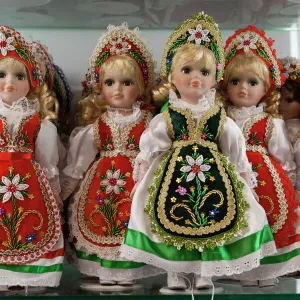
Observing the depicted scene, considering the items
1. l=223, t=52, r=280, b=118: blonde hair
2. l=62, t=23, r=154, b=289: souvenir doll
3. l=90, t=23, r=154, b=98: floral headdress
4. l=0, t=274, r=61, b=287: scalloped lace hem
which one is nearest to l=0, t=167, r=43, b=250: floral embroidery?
l=0, t=274, r=61, b=287: scalloped lace hem

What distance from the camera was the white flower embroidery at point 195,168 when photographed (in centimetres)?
185

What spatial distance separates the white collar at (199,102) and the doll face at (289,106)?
477 mm

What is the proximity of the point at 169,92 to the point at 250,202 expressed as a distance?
517 millimetres

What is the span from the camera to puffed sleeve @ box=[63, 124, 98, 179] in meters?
2.16

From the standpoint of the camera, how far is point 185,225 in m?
1.81

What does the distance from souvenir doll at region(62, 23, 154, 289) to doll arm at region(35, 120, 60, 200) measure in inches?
3.3

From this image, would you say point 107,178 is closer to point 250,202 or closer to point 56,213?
point 56,213

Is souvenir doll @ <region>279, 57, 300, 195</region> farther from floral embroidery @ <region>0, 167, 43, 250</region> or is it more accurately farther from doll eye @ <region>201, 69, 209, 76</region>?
A: floral embroidery @ <region>0, 167, 43, 250</region>

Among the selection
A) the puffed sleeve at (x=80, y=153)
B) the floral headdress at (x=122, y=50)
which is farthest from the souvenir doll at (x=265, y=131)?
the puffed sleeve at (x=80, y=153)

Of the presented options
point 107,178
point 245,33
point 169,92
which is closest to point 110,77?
point 169,92

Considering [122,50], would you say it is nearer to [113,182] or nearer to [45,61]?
[45,61]

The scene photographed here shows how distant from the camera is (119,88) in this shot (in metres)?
2.18

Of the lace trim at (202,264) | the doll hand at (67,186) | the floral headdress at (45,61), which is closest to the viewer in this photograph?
the lace trim at (202,264)

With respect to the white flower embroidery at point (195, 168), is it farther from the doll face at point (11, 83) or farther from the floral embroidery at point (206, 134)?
the doll face at point (11, 83)
